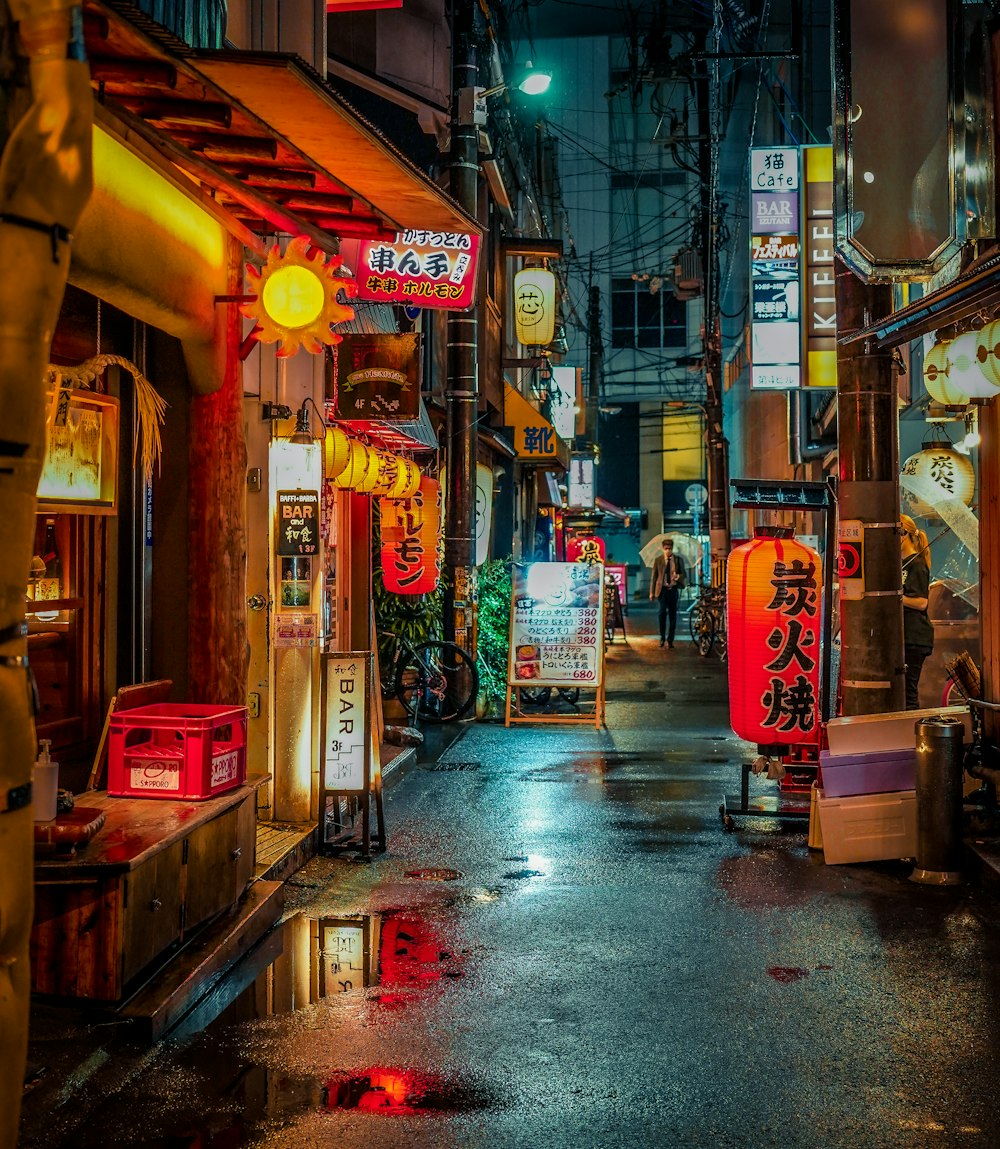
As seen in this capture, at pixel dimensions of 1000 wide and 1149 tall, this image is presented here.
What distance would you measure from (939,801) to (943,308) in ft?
12.2

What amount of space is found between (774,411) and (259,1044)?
34.0 metres

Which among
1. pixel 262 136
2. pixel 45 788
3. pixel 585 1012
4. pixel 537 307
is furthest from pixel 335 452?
pixel 537 307

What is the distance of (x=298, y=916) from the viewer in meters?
8.23

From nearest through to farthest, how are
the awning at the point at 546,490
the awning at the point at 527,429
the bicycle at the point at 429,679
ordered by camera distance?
the bicycle at the point at 429,679, the awning at the point at 527,429, the awning at the point at 546,490

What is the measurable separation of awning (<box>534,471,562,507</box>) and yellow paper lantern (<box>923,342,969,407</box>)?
1056 inches

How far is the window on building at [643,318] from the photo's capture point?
63156 mm

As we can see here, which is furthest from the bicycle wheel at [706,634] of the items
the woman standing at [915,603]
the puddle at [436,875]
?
the puddle at [436,875]

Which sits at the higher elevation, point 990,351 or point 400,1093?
point 990,351

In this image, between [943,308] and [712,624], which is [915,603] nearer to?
[943,308]

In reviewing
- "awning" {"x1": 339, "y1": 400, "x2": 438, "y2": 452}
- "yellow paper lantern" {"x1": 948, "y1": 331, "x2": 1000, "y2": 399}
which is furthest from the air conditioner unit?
"yellow paper lantern" {"x1": 948, "y1": 331, "x2": 1000, "y2": 399}

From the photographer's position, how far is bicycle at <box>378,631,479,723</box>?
58.0 ft

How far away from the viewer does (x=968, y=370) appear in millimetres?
9914

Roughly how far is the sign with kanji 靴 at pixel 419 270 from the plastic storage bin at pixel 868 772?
24.6ft

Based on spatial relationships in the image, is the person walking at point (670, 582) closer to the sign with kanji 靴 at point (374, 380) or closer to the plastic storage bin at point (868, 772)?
the sign with kanji 靴 at point (374, 380)
